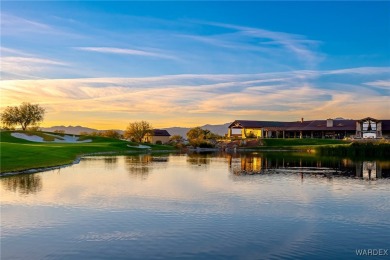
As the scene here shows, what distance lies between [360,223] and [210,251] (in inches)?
366

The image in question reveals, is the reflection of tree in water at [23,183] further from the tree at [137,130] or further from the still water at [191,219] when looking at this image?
the tree at [137,130]

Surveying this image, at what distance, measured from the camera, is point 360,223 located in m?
22.9

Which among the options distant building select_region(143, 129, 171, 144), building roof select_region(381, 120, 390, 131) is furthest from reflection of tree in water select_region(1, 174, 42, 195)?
distant building select_region(143, 129, 171, 144)

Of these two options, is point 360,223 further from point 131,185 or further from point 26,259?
point 131,185

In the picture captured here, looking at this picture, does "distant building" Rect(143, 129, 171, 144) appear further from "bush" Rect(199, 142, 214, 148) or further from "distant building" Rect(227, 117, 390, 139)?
"bush" Rect(199, 142, 214, 148)

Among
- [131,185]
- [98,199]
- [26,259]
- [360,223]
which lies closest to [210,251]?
[26,259]

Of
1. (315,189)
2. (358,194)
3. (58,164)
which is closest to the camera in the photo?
(358,194)

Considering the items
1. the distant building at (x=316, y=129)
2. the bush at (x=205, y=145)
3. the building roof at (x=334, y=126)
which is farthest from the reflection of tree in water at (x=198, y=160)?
the distant building at (x=316, y=129)

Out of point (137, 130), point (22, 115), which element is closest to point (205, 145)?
point (137, 130)

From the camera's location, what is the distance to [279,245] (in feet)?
61.7

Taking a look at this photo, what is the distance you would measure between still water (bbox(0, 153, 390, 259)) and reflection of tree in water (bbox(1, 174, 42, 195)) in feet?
0.25

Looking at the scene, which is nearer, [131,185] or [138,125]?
[131,185]

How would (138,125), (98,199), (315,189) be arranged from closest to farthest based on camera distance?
1. (98,199)
2. (315,189)
3. (138,125)

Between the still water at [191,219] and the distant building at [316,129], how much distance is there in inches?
4300
